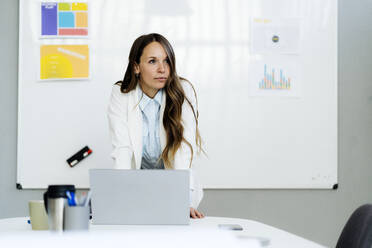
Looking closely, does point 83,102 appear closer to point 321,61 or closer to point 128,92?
point 128,92

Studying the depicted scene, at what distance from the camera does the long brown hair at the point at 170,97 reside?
214 cm

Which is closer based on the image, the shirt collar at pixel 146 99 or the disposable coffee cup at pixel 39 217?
the disposable coffee cup at pixel 39 217

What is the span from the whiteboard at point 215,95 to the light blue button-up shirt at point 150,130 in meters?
0.77

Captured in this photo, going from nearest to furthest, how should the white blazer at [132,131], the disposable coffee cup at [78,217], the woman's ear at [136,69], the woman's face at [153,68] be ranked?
the disposable coffee cup at [78,217]
the white blazer at [132,131]
the woman's face at [153,68]
the woman's ear at [136,69]

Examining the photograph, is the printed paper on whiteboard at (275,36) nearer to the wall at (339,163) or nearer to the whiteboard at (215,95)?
the whiteboard at (215,95)

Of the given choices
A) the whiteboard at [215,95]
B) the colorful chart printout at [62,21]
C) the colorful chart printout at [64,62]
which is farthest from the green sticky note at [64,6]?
the colorful chart printout at [64,62]

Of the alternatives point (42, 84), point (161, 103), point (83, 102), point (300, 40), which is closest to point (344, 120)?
point (300, 40)

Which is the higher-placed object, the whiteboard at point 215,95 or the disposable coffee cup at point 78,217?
the whiteboard at point 215,95

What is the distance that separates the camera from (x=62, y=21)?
9.82 feet

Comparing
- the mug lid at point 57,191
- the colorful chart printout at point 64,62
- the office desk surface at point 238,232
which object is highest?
the colorful chart printout at point 64,62

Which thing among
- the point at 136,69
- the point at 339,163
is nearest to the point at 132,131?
the point at 136,69

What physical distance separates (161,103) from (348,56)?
5.10 feet

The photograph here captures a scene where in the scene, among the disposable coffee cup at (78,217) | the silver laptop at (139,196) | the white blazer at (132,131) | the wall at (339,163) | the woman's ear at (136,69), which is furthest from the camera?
the wall at (339,163)

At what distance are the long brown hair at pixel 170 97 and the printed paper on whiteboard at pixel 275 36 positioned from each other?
987 millimetres
